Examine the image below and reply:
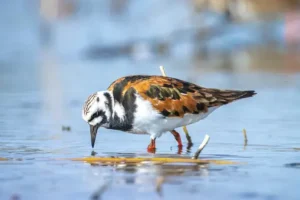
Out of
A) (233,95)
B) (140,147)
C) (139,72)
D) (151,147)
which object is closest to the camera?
(151,147)

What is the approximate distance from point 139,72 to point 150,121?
944cm

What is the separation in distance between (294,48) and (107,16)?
27.9 ft

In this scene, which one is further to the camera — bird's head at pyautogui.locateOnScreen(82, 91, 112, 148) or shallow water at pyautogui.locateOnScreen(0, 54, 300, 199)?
bird's head at pyautogui.locateOnScreen(82, 91, 112, 148)

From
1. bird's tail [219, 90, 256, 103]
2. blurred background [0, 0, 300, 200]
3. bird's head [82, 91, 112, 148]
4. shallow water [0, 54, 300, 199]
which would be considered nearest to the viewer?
shallow water [0, 54, 300, 199]

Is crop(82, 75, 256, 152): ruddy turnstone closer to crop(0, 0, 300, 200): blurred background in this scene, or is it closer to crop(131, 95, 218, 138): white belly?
crop(131, 95, 218, 138): white belly

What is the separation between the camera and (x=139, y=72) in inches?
767

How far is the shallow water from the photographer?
7566 mm

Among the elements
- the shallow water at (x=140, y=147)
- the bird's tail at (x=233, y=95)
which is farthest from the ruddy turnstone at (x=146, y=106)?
the shallow water at (x=140, y=147)

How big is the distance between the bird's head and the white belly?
0.31 metres

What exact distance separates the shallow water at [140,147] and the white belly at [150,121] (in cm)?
24

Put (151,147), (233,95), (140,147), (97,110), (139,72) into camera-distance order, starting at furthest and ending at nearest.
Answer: (139,72)
(233,95)
(140,147)
(151,147)
(97,110)

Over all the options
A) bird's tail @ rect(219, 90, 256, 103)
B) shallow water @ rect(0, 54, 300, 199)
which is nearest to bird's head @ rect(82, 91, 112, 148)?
shallow water @ rect(0, 54, 300, 199)

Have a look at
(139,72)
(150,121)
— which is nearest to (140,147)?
(150,121)

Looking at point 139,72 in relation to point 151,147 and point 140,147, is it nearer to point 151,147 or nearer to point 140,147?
point 140,147
